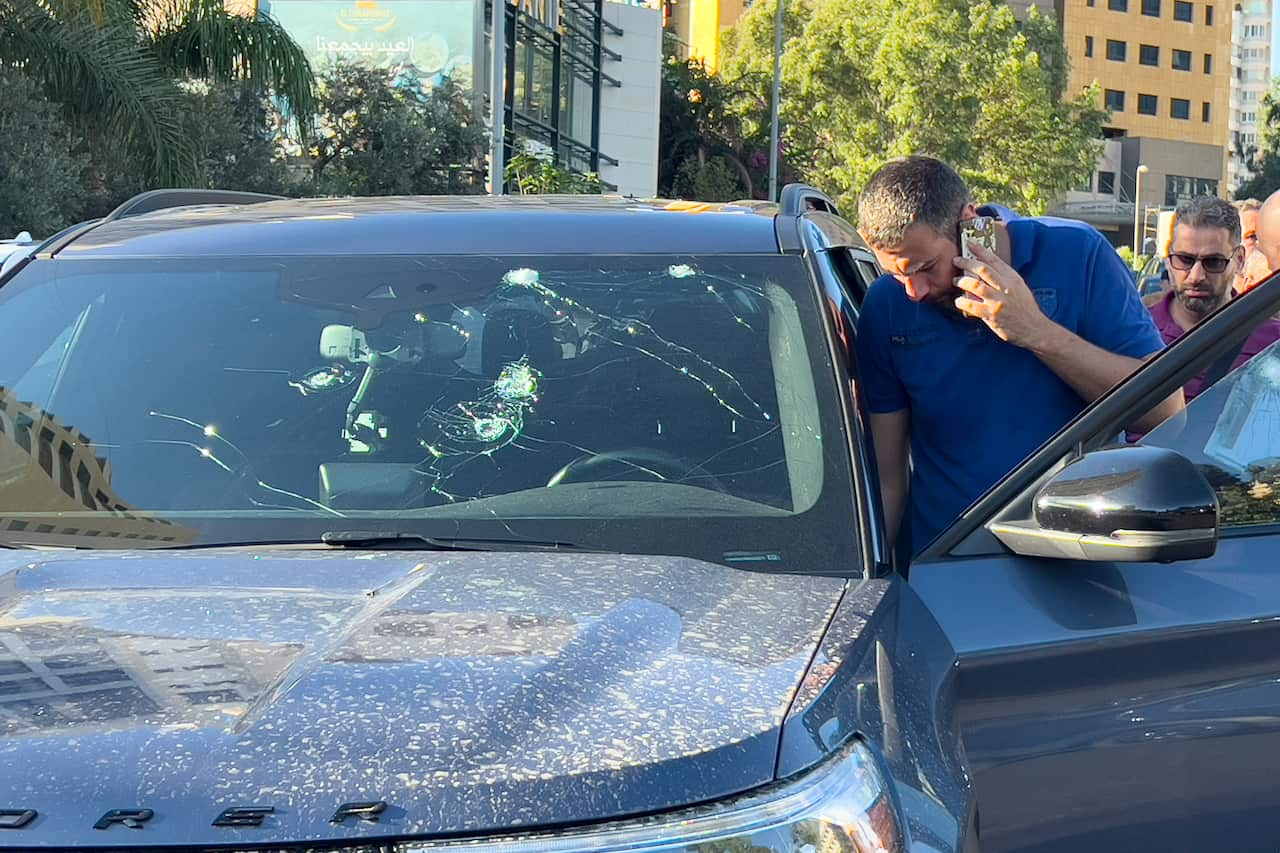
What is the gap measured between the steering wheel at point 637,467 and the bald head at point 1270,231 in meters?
1.81

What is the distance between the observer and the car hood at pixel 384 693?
1577 millimetres

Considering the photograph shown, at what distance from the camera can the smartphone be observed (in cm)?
312

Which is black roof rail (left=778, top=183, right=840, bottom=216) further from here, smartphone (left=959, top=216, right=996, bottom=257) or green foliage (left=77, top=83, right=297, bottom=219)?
green foliage (left=77, top=83, right=297, bottom=219)

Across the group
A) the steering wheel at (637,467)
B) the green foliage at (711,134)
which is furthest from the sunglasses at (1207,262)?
the green foliage at (711,134)

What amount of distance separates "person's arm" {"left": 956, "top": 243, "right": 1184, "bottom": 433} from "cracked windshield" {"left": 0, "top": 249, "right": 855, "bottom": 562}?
1.34ft

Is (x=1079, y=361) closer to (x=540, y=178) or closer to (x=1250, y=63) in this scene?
(x=540, y=178)

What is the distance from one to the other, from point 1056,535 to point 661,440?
0.73 metres

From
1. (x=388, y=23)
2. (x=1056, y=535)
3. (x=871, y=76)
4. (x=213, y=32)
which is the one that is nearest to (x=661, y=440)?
(x=1056, y=535)

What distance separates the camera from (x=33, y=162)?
59.3 ft

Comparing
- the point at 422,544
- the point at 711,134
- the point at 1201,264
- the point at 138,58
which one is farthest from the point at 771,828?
the point at 711,134

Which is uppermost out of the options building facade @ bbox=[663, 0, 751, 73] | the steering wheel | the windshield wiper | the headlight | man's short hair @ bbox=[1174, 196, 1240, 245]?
building facade @ bbox=[663, 0, 751, 73]

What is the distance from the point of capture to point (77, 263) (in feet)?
9.95

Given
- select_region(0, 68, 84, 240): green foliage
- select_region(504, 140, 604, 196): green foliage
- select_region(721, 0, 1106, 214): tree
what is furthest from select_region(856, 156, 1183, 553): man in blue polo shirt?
select_region(721, 0, 1106, 214): tree

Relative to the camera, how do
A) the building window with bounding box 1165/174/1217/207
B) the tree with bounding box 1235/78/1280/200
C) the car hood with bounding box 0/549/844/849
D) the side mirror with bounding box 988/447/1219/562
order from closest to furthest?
the car hood with bounding box 0/549/844/849 < the side mirror with bounding box 988/447/1219/562 < the tree with bounding box 1235/78/1280/200 < the building window with bounding box 1165/174/1217/207
